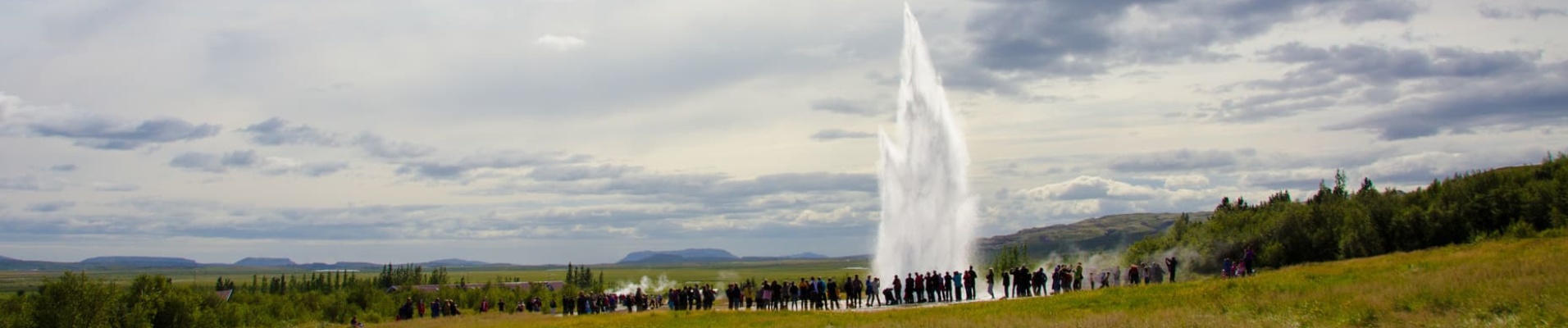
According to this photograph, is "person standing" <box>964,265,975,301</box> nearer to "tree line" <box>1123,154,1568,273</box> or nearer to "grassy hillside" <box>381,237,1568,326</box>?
"grassy hillside" <box>381,237,1568,326</box>

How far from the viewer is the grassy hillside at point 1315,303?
75.1 feet

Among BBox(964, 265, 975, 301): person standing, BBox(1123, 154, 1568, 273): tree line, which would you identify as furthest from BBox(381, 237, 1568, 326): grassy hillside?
BBox(1123, 154, 1568, 273): tree line

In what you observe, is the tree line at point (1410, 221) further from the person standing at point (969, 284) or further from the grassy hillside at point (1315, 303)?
the person standing at point (969, 284)

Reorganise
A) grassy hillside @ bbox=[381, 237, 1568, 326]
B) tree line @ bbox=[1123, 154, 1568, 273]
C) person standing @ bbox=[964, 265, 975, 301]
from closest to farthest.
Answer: grassy hillside @ bbox=[381, 237, 1568, 326] < person standing @ bbox=[964, 265, 975, 301] < tree line @ bbox=[1123, 154, 1568, 273]

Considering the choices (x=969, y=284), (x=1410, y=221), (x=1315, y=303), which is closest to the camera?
(x=1315, y=303)

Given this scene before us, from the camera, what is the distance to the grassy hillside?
75.1 feet

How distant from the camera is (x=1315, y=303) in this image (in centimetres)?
2614

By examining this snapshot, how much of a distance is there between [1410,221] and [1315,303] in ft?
111

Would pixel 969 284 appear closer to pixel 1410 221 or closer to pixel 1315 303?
pixel 1315 303

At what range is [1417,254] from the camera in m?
42.5

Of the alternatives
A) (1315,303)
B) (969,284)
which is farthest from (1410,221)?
(1315,303)

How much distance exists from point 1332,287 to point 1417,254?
56.2 feet

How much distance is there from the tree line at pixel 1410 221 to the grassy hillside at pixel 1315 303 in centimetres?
1075

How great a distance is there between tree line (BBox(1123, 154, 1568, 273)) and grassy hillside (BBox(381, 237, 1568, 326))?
35.3 feet
